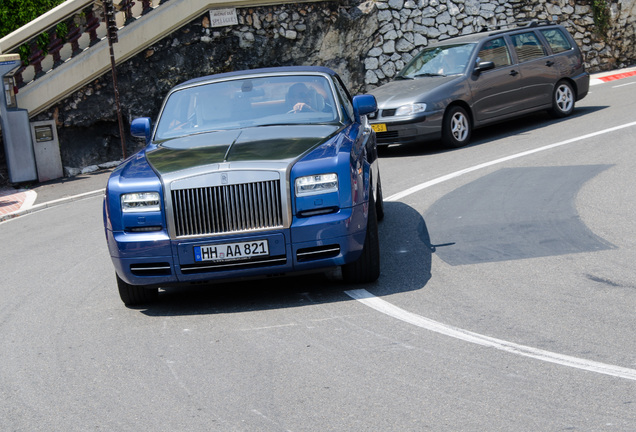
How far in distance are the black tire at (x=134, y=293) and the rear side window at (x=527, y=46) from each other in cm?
1060

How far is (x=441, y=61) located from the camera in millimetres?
15461

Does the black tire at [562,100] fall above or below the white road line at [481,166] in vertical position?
above

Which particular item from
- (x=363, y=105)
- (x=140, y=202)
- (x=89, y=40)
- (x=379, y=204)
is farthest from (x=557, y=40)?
(x=140, y=202)

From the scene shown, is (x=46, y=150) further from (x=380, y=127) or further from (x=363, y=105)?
(x=363, y=105)

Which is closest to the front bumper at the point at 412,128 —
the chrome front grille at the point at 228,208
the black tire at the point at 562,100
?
the black tire at the point at 562,100

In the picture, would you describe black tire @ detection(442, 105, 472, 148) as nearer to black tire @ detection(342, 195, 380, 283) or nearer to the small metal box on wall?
the small metal box on wall

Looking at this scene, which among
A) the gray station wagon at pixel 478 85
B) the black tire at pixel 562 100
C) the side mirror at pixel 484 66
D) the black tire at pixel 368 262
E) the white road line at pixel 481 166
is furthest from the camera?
the black tire at pixel 562 100

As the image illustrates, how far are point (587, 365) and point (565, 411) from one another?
2.19 ft

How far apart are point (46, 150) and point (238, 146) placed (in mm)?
11452

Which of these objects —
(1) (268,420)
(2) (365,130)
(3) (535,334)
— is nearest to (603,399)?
(3) (535,334)

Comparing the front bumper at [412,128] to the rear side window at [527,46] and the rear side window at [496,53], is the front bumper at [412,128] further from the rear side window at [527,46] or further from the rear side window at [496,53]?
the rear side window at [527,46]

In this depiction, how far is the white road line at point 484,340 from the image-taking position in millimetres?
4734

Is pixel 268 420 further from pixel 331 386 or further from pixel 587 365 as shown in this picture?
pixel 587 365

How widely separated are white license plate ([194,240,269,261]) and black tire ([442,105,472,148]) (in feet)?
28.4
